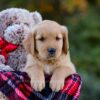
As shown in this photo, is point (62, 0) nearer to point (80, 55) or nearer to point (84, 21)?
point (84, 21)

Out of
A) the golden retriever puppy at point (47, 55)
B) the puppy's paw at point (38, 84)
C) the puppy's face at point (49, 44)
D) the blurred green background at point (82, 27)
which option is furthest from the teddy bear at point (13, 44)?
the blurred green background at point (82, 27)

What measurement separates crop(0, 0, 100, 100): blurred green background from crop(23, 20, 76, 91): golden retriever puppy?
5958mm

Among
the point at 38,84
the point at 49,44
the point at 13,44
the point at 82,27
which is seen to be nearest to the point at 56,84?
the point at 38,84

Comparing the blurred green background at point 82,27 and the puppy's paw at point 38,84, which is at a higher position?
the puppy's paw at point 38,84

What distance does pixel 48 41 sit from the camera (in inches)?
169

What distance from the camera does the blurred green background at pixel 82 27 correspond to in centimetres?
1096

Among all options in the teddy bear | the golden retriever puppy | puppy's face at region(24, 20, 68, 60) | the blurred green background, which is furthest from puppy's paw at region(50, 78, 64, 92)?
the blurred green background

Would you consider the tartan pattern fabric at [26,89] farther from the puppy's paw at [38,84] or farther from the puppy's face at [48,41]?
the puppy's face at [48,41]

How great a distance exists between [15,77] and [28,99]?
0.16 metres

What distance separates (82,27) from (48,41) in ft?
25.9

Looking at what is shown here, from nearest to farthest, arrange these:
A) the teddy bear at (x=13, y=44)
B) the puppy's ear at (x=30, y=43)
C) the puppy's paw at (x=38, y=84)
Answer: the puppy's paw at (x=38, y=84)
the puppy's ear at (x=30, y=43)
the teddy bear at (x=13, y=44)

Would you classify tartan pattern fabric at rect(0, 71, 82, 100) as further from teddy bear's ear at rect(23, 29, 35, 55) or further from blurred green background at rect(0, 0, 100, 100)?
blurred green background at rect(0, 0, 100, 100)

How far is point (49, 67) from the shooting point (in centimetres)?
440

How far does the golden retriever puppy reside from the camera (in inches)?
168
